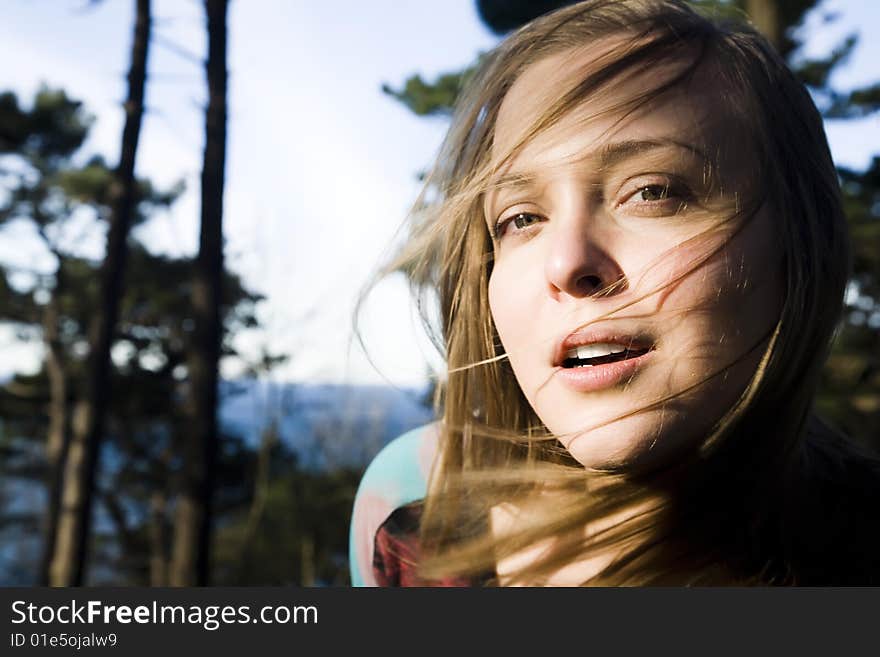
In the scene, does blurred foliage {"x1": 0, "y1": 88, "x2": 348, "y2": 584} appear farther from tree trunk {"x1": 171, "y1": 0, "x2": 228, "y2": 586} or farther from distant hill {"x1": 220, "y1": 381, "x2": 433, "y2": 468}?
tree trunk {"x1": 171, "y1": 0, "x2": 228, "y2": 586}

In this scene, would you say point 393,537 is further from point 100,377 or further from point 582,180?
point 100,377

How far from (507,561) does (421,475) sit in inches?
6.0

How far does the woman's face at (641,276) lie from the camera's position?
56 centimetres

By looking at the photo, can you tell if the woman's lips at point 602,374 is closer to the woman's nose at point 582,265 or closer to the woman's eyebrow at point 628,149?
the woman's nose at point 582,265

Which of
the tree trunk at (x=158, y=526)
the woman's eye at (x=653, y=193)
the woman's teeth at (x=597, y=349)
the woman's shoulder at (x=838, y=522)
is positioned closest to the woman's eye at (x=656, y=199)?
the woman's eye at (x=653, y=193)

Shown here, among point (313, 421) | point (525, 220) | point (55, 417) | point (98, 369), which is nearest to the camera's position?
point (525, 220)

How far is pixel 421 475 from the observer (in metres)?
0.85


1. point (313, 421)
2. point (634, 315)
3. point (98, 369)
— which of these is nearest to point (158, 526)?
point (313, 421)

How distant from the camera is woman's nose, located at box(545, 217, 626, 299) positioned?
1.86 ft

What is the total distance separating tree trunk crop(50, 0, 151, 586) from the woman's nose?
4737 millimetres

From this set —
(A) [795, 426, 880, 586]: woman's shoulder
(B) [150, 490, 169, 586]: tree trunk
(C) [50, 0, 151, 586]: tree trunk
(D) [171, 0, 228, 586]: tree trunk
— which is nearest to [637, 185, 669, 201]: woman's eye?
(A) [795, 426, 880, 586]: woman's shoulder

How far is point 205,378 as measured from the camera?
3.68 m

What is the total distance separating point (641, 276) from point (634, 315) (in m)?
0.03

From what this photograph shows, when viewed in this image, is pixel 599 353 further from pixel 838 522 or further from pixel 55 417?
pixel 55 417
